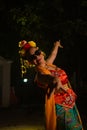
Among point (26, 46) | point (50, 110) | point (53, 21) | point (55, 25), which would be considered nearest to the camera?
point (50, 110)

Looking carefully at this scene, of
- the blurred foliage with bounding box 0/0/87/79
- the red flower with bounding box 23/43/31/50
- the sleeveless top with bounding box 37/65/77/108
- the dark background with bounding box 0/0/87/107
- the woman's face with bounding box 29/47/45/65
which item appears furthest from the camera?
the dark background with bounding box 0/0/87/107

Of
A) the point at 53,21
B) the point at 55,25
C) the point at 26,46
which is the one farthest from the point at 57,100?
the point at 53,21

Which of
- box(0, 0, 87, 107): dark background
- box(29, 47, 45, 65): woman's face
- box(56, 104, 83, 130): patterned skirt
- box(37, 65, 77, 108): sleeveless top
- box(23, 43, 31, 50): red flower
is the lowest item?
box(56, 104, 83, 130): patterned skirt

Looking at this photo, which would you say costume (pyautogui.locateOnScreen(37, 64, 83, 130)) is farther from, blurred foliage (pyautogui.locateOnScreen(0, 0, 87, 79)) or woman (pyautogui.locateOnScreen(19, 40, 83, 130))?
blurred foliage (pyautogui.locateOnScreen(0, 0, 87, 79))

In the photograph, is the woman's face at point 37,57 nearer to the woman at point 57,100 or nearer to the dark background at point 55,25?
the woman at point 57,100

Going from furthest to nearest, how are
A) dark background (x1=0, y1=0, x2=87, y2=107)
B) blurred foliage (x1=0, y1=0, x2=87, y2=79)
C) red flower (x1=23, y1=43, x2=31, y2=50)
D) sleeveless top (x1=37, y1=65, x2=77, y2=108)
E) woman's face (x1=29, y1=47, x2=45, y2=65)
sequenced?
1. dark background (x1=0, y1=0, x2=87, y2=107)
2. blurred foliage (x1=0, y1=0, x2=87, y2=79)
3. red flower (x1=23, y1=43, x2=31, y2=50)
4. woman's face (x1=29, y1=47, x2=45, y2=65)
5. sleeveless top (x1=37, y1=65, x2=77, y2=108)

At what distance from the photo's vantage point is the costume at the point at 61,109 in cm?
529

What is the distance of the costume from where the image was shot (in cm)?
529

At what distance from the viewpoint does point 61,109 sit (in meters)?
5.38

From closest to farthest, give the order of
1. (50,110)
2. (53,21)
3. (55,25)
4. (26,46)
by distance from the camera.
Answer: (50,110) → (26,46) → (55,25) → (53,21)

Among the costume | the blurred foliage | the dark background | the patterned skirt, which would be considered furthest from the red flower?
the blurred foliage

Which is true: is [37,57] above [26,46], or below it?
below

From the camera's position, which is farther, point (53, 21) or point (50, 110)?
point (53, 21)

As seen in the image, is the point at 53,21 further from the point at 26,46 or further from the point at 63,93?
the point at 63,93
